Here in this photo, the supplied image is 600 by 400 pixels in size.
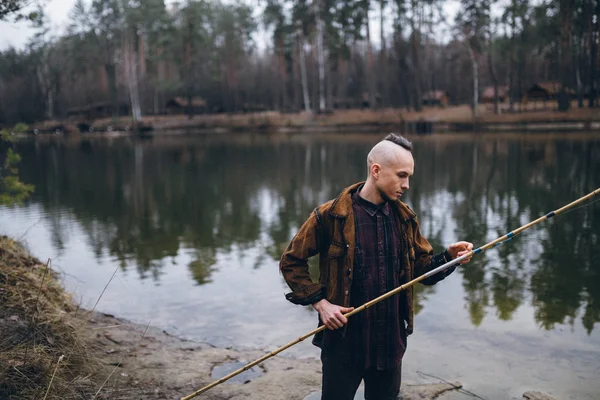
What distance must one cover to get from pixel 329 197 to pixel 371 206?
11827 millimetres

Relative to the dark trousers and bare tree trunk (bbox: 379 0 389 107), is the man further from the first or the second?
bare tree trunk (bbox: 379 0 389 107)

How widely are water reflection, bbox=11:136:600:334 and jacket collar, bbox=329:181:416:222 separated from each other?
3.85 m

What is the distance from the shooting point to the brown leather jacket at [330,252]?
3039mm

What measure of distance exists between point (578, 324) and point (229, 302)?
4.01m

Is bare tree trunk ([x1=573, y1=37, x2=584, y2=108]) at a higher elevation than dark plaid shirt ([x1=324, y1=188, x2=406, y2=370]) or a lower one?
higher

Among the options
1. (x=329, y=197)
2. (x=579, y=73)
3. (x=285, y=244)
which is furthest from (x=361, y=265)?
(x=579, y=73)

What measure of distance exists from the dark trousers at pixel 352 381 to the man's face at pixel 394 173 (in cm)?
96

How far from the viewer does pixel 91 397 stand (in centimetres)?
388

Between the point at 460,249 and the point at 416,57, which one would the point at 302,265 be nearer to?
the point at 460,249

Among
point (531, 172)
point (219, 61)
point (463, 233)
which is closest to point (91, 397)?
point (463, 233)

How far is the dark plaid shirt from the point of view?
307 centimetres

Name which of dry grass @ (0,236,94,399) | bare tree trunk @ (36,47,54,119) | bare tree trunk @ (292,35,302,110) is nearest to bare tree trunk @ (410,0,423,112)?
bare tree trunk @ (292,35,302,110)

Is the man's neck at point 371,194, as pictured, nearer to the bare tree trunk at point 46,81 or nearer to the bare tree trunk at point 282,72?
the bare tree trunk at point 282,72

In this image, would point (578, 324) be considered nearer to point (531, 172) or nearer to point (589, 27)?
point (531, 172)
